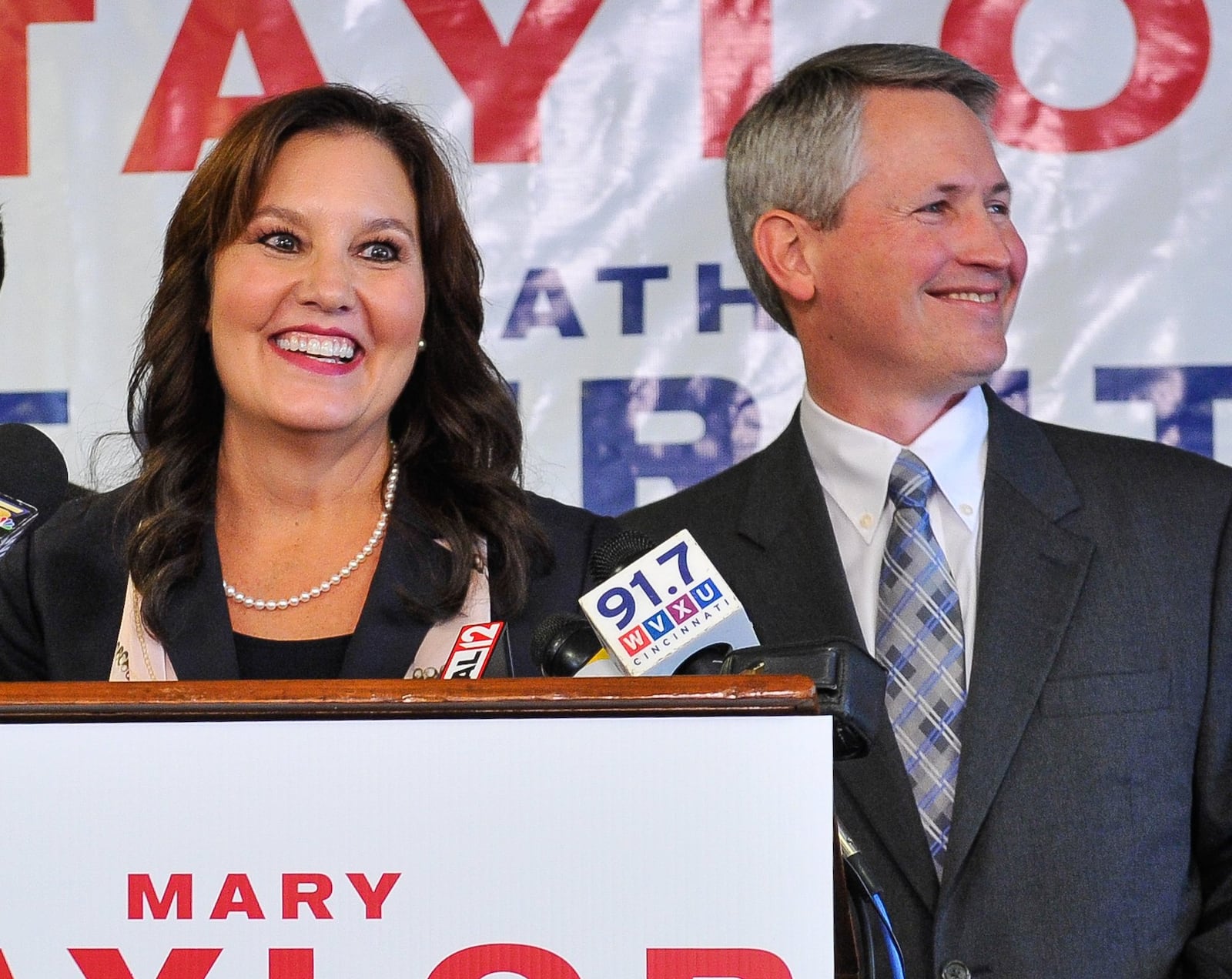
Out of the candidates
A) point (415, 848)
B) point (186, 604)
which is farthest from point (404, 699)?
point (186, 604)

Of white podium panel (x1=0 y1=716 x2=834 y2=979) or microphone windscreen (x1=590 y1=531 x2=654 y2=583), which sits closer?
white podium panel (x1=0 y1=716 x2=834 y2=979)

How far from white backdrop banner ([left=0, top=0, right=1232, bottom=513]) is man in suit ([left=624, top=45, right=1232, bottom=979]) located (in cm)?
31

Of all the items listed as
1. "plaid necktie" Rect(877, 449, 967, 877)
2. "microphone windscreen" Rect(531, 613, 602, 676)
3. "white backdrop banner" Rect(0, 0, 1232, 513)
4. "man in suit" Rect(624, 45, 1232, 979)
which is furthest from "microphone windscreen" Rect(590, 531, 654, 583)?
"white backdrop banner" Rect(0, 0, 1232, 513)

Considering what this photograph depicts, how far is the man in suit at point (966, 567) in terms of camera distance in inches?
63.5

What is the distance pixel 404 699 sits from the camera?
33.6 inches

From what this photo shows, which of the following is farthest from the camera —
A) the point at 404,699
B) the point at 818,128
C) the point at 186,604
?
the point at 818,128

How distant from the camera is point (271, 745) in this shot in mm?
861

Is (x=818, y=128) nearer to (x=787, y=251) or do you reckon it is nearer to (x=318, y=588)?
(x=787, y=251)

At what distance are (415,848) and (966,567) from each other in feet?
3.47

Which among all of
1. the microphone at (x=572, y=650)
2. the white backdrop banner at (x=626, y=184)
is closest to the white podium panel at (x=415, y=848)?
the microphone at (x=572, y=650)

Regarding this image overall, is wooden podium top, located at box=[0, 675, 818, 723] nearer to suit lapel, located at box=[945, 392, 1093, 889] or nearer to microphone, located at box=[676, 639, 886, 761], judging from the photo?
microphone, located at box=[676, 639, 886, 761]

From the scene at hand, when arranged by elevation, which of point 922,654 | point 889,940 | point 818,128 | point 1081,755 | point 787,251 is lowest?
point 889,940

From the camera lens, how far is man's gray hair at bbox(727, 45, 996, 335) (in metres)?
1.99

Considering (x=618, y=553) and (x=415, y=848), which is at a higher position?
(x=618, y=553)
